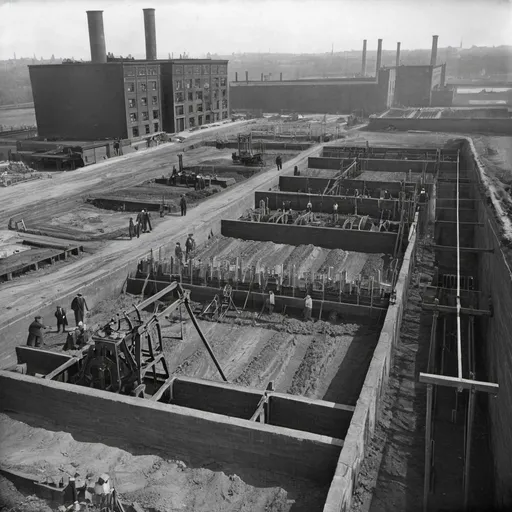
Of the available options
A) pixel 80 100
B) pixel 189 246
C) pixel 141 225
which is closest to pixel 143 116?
pixel 80 100

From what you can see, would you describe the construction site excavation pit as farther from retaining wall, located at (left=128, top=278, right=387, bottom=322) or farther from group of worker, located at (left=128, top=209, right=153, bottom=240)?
group of worker, located at (left=128, top=209, right=153, bottom=240)

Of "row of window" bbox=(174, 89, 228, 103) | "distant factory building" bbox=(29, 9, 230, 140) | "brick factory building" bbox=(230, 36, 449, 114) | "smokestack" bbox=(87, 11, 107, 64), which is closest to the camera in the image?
"distant factory building" bbox=(29, 9, 230, 140)

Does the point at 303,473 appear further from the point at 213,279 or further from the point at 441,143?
the point at 441,143

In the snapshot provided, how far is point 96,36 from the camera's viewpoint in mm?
47062

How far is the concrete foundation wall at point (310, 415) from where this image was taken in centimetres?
993

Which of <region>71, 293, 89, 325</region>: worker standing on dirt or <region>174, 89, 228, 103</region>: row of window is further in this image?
<region>174, 89, 228, 103</region>: row of window

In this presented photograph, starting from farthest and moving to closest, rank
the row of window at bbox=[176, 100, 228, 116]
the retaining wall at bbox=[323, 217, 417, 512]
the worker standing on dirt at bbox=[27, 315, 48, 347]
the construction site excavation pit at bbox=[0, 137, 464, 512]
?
the row of window at bbox=[176, 100, 228, 116], the worker standing on dirt at bbox=[27, 315, 48, 347], the construction site excavation pit at bbox=[0, 137, 464, 512], the retaining wall at bbox=[323, 217, 417, 512]

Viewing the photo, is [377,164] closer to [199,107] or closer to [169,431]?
[199,107]

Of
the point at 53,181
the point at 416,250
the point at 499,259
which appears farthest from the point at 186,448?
the point at 53,181

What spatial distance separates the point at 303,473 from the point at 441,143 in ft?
135

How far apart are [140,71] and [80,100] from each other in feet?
19.1

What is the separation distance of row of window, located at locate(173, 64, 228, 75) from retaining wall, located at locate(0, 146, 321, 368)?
29.7 meters

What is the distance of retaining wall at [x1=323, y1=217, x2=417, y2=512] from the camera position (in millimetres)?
7645

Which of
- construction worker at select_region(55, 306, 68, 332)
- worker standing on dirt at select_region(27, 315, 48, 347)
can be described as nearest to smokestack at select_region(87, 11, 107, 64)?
construction worker at select_region(55, 306, 68, 332)
